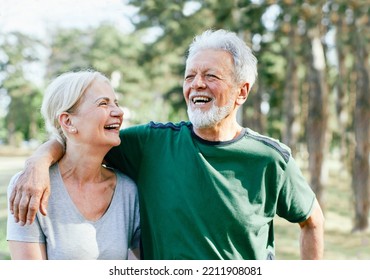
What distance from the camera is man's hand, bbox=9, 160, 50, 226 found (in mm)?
1685

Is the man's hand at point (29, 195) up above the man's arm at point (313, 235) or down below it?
above

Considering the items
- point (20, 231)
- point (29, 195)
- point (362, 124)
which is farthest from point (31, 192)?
point (362, 124)

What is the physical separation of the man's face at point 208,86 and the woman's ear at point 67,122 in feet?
1.37

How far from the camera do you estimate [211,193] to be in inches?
73.1

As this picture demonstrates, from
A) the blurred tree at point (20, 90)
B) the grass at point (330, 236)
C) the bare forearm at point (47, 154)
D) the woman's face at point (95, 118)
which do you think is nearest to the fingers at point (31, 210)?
the bare forearm at point (47, 154)

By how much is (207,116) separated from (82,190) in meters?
0.51

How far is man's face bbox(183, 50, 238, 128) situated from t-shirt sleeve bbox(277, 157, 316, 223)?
0.31 m

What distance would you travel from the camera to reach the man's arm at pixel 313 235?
2.04 metres

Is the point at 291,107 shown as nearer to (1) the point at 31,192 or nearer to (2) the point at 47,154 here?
(2) the point at 47,154

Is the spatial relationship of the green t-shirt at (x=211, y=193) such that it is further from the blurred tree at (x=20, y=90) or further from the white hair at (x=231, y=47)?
the blurred tree at (x=20, y=90)

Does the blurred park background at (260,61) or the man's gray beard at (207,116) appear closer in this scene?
the man's gray beard at (207,116)

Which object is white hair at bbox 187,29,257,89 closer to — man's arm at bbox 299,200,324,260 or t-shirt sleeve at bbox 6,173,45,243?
man's arm at bbox 299,200,324,260

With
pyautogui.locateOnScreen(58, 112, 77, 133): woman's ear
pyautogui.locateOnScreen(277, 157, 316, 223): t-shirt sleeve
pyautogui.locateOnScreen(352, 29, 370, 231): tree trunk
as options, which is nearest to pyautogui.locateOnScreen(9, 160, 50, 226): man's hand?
pyautogui.locateOnScreen(58, 112, 77, 133): woman's ear
